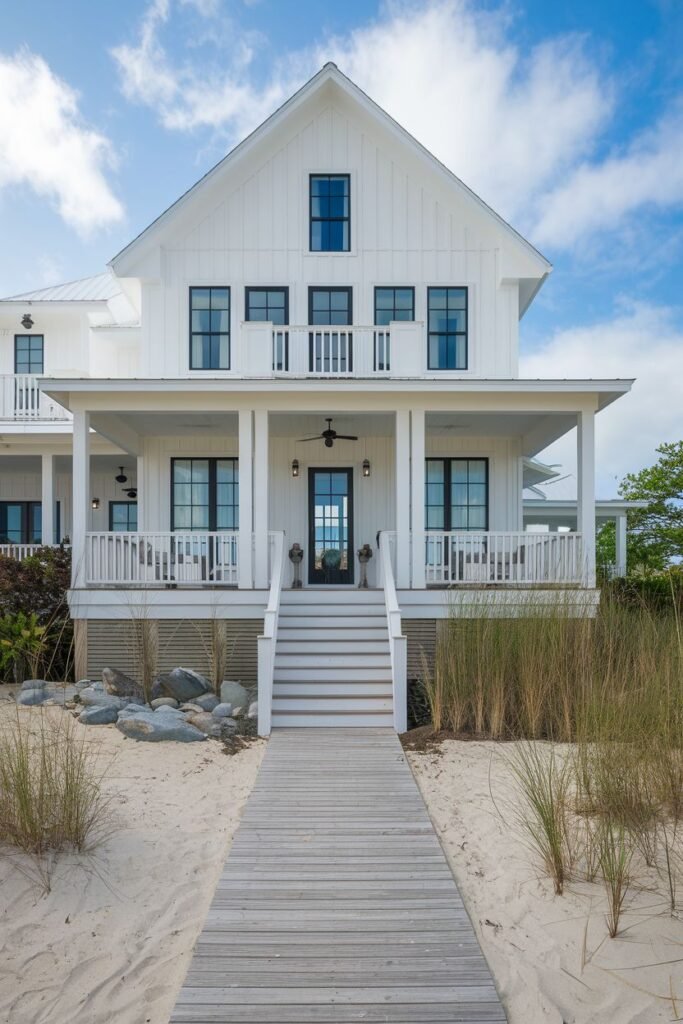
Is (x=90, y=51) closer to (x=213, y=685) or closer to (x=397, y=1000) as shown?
(x=213, y=685)

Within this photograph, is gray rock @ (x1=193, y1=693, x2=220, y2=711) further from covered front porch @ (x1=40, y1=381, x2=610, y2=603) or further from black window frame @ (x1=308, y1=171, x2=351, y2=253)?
black window frame @ (x1=308, y1=171, x2=351, y2=253)

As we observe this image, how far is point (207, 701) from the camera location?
29.5 ft

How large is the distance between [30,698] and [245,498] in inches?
164

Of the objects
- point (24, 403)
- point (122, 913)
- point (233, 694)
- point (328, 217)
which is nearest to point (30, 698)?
point (233, 694)

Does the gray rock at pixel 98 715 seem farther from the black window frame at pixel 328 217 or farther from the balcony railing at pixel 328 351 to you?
the black window frame at pixel 328 217

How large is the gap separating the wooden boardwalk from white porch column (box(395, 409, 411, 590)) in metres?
4.77

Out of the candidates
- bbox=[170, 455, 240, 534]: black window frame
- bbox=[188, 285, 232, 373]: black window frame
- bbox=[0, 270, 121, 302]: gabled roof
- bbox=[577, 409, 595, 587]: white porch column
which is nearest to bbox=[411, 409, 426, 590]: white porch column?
bbox=[577, 409, 595, 587]: white porch column

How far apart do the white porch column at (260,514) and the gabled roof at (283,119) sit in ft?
16.9

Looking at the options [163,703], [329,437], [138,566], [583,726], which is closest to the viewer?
[583,726]

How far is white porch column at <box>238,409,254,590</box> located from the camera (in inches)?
417

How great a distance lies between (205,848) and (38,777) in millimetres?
1343

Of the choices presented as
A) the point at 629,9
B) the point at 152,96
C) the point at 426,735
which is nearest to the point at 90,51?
the point at 152,96

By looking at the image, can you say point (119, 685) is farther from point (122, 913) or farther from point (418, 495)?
point (418, 495)

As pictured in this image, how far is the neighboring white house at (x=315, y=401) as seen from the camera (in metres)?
10.5
